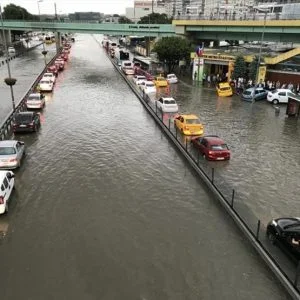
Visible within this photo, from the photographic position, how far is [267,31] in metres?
49.8

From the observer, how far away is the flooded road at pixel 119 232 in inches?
471

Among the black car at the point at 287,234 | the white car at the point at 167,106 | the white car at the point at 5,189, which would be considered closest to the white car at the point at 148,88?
the white car at the point at 167,106

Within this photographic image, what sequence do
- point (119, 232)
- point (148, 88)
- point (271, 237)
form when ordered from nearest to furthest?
point (271, 237) < point (119, 232) < point (148, 88)

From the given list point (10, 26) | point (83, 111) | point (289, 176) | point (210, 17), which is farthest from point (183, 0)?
point (289, 176)

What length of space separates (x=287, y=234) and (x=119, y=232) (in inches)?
244

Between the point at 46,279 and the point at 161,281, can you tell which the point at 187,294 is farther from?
the point at 46,279

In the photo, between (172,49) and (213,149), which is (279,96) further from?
(172,49)

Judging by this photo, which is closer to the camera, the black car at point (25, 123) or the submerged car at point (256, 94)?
the black car at point (25, 123)

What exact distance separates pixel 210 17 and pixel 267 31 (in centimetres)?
1271

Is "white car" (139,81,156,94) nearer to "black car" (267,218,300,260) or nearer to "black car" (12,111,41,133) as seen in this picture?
"black car" (12,111,41,133)

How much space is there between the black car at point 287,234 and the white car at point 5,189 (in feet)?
34.9

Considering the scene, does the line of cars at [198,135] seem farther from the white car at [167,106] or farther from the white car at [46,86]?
the white car at [46,86]

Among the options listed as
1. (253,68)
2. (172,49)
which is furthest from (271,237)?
(172,49)

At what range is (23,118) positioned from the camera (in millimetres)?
28281
